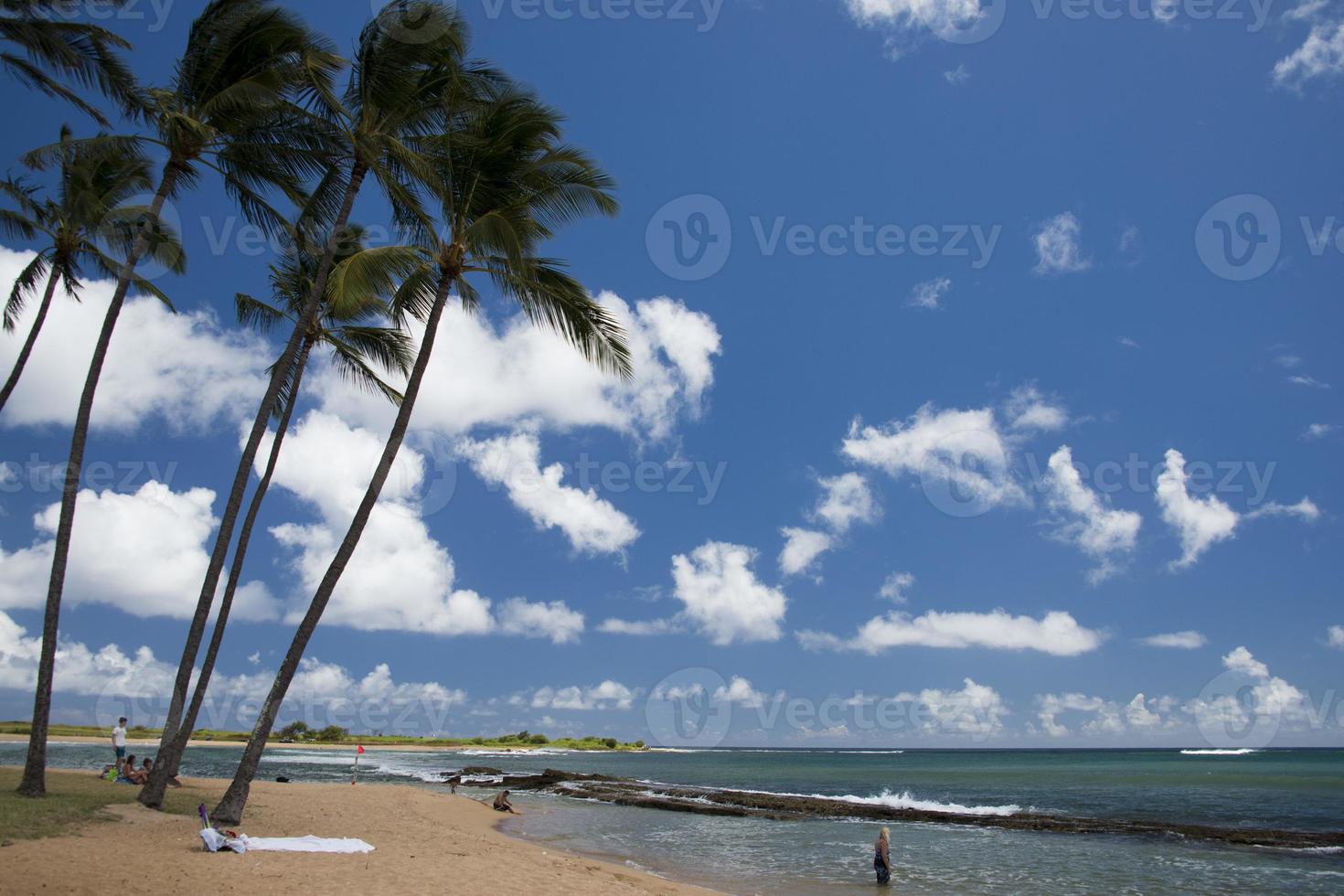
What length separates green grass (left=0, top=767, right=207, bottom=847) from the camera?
35.1ft

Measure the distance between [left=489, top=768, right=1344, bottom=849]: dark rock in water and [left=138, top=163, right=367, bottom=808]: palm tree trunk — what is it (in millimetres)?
19663

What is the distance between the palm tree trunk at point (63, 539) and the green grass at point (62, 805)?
22.4 inches

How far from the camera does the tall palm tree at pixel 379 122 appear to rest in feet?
47.1

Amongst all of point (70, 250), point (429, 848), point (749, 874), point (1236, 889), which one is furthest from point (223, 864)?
point (1236, 889)

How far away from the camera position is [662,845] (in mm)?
20594

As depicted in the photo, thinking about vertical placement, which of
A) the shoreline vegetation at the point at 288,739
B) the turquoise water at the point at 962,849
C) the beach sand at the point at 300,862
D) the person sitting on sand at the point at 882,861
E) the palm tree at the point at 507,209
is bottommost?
the shoreline vegetation at the point at 288,739

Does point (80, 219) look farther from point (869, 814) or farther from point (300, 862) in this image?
point (869, 814)

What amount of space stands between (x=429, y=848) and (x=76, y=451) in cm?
933

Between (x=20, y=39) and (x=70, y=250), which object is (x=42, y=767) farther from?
(x=20, y=39)

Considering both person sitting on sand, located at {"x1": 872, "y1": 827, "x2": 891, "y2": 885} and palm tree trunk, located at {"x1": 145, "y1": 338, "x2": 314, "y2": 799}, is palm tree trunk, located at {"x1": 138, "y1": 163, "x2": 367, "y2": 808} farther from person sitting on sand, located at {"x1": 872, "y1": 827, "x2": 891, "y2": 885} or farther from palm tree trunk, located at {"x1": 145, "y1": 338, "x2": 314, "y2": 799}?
person sitting on sand, located at {"x1": 872, "y1": 827, "x2": 891, "y2": 885}

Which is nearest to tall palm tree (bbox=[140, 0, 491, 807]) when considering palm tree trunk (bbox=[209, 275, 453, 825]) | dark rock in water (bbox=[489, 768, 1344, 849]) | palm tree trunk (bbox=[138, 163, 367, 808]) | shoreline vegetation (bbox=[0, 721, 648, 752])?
palm tree trunk (bbox=[138, 163, 367, 808])

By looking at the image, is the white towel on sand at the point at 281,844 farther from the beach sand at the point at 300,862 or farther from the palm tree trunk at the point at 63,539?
the palm tree trunk at the point at 63,539

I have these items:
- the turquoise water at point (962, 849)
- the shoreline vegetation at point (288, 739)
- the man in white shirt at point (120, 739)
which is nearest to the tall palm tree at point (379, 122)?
the man in white shirt at point (120, 739)

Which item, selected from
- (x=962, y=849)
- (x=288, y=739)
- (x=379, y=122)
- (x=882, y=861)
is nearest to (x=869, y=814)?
(x=962, y=849)
